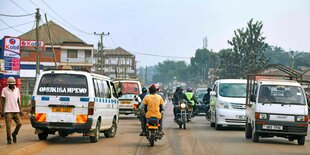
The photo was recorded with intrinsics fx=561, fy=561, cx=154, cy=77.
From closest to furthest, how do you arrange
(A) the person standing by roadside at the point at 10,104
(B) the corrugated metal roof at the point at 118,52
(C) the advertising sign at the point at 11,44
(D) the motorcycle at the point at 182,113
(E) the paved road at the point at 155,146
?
1. (E) the paved road at the point at 155,146
2. (A) the person standing by roadside at the point at 10,104
3. (D) the motorcycle at the point at 182,113
4. (C) the advertising sign at the point at 11,44
5. (B) the corrugated metal roof at the point at 118,52

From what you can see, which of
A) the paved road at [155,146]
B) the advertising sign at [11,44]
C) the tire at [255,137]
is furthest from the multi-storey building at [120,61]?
the tire at [255,137]

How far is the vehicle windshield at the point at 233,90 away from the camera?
2366 centimetres

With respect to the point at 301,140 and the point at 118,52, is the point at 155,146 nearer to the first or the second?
the point at 301,140

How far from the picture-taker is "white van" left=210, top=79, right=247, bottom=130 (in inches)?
894

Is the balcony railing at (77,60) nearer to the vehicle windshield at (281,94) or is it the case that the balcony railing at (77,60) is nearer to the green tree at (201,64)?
the green tree at (201,64)

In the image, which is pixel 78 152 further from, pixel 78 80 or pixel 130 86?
pixel 130 86

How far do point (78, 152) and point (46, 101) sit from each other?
7.63 ft

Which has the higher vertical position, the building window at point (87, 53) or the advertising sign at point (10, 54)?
the building window at point (87, 53)

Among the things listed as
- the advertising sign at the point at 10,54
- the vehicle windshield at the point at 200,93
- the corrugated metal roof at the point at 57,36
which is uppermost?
the corrugated metal roof at the point at 57,36

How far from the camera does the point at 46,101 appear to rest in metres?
15.7

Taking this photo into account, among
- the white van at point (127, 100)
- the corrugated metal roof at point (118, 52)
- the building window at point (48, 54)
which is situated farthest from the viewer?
the corrugated metal roof at point (118, 52)

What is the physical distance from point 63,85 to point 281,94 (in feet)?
22.9

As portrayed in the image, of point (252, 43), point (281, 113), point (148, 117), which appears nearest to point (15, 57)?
point (148, 117)

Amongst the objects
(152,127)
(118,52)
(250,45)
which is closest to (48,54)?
(250,45)
